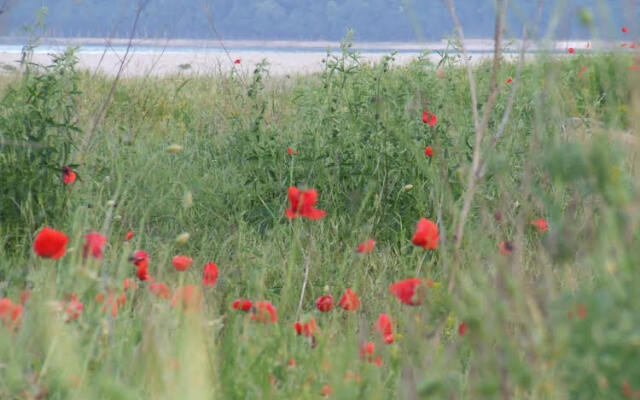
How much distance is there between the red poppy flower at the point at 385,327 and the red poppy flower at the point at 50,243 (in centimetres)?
61

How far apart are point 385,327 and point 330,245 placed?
1243mm

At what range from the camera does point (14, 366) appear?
4.06 feet

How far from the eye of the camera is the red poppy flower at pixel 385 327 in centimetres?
152

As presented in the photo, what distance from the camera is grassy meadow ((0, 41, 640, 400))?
39.4 inches

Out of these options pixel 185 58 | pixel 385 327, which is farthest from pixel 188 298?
pixel 185 58

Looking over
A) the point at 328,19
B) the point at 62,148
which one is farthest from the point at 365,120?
the point at 328,19

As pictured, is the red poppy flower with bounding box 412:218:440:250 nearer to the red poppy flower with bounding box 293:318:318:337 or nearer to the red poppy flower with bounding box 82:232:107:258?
the red poppy flower with bounding box 293:318:318:337

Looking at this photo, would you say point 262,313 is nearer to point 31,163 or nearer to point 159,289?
point 159,289

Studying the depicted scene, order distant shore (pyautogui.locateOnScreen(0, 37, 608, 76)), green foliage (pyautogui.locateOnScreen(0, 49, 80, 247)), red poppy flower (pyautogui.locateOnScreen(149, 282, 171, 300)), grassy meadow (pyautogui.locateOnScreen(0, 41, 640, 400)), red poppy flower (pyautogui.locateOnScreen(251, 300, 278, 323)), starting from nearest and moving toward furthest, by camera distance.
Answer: grassy meadow (pyautogui.locateOnScreen(0, 41, 640, 400)) < red poppy flower (pyautogui.locateOnScreen(251, 300, 278, 323)) < red poppy flower (pyautogui.locateOnScreen(149, 282, 171, 300)) < green foliage (pyautogui.locateOnScreen(0, 49, 80, 247)) < distant shore (pyautogui.locateOnScreen(0, 37, 608, 76))

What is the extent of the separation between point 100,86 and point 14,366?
16.2 ft

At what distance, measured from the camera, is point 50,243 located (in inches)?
58.9

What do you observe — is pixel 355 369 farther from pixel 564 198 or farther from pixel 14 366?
pixel 564 198

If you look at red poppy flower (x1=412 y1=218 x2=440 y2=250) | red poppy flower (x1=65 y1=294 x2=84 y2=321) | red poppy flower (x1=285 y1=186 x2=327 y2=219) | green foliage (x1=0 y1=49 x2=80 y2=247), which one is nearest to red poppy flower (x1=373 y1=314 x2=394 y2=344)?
red poppy flower (x1=412 y1=218 x2=440 y2=250)

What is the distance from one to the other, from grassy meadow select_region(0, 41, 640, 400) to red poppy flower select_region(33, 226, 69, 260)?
0.07m
